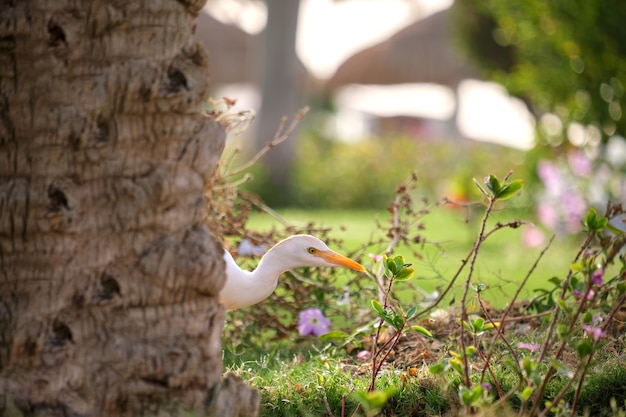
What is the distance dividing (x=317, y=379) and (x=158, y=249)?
3.29 ft

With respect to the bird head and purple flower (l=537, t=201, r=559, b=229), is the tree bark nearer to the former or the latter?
purple flower (l=537, t=201, r=559, b=229)

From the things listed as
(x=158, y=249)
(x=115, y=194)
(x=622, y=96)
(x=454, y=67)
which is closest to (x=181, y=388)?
(x=158, y=249)

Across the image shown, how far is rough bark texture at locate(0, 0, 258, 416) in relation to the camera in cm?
231

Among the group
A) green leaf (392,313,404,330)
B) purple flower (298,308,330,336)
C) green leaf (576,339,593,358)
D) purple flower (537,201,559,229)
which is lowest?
purple flower (537,201,559,229)

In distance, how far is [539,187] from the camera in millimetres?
9828

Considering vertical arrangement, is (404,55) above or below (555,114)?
below

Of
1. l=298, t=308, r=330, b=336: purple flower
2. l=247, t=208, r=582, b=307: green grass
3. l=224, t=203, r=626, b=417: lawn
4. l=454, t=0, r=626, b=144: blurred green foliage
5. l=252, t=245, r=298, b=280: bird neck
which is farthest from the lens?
l=454, t=0, r=626, b=144: blurred green foliage

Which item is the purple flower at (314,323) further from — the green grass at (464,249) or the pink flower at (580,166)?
the pink flower at (580,166)

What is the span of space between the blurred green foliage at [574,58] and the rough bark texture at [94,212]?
756 cm

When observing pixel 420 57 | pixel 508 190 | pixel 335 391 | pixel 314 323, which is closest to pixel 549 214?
pixel 314 323

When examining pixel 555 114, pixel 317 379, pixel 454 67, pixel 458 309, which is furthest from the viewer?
pixel 454 67

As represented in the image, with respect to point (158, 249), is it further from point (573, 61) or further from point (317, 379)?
point (573, 61)

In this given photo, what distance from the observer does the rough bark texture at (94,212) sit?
7.58ft

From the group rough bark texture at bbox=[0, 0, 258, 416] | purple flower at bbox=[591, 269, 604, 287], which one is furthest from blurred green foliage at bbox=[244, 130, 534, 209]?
rough bark texture at bbox=[0, 0, 258, 416]
